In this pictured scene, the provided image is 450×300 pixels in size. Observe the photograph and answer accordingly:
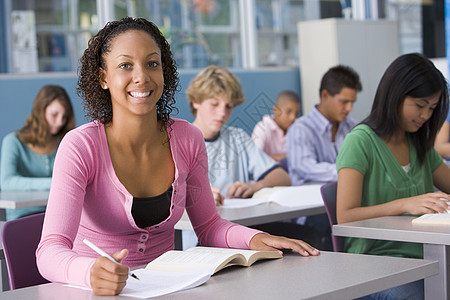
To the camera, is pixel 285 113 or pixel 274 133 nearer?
pixel 274 133

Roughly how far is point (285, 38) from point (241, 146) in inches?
159

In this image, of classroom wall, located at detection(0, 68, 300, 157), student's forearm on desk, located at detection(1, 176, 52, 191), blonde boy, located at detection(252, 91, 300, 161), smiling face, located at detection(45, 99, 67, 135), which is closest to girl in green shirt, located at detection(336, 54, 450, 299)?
classroom wall, located at detection(0, 68, 300, 157)

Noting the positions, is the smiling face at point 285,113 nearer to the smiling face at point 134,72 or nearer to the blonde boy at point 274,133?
the blonde boy at point 274,133

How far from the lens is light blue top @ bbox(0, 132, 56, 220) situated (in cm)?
404

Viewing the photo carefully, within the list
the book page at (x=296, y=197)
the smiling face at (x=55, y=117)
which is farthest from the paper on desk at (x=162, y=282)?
the smiling face at (x=55, y=117)

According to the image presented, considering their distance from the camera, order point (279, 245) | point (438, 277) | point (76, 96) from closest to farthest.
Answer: point (279, 245) < point (438, 277) < point (76, 96)

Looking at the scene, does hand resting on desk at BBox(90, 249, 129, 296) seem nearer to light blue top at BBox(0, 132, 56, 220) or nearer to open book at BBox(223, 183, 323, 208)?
open book at BBox(223, 183, 323, 208)

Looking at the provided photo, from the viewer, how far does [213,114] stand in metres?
3.58

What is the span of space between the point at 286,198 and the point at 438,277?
3.78 feet

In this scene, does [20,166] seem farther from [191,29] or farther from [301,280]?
[191,29]

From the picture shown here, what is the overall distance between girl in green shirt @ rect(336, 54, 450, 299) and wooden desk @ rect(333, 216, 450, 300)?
11.4 inches

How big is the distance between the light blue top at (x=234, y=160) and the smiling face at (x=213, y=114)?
0.25ft

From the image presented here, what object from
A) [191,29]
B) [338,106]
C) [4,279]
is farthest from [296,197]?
[191,29]

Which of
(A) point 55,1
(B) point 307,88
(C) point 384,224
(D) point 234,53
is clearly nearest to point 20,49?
(A) point 55,1
